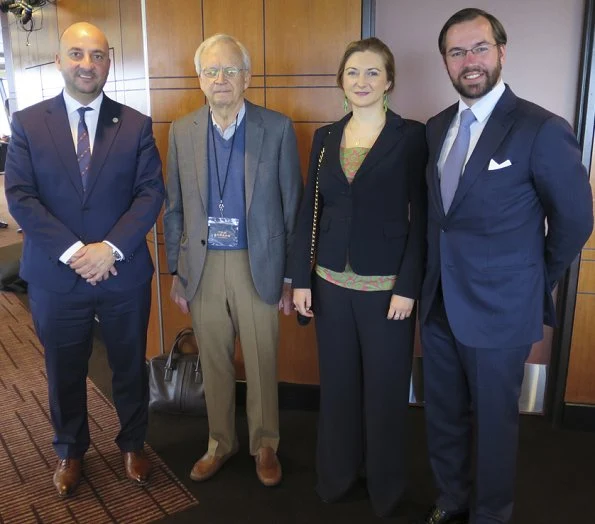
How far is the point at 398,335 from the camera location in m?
2.17

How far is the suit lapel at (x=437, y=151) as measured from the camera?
196cm

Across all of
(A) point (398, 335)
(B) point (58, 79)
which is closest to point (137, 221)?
(A) point (398, 335)

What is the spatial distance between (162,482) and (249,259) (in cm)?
113

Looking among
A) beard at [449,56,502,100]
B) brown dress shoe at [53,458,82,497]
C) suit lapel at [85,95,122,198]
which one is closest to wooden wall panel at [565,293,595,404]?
beard at [449,56,502,100]

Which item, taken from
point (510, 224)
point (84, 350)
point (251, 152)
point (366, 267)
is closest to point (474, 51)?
point (510, 224)

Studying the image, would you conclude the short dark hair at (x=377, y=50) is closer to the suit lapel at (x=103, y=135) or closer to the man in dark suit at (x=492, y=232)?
the man in dark suit at (x=492, y=232)

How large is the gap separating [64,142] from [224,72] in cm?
71

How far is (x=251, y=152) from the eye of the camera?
2.36 meters

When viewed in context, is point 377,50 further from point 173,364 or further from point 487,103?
point 173,364

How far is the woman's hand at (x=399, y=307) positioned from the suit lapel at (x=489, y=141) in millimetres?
407

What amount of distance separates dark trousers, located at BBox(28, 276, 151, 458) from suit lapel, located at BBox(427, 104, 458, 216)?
4.32 feet

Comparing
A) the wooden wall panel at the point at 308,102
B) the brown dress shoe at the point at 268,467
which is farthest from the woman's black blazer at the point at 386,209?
the brown dress shoe at the point at 268,467

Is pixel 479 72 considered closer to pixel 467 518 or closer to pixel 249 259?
pixel 249 259

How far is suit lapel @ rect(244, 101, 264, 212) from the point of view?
2354 mm
